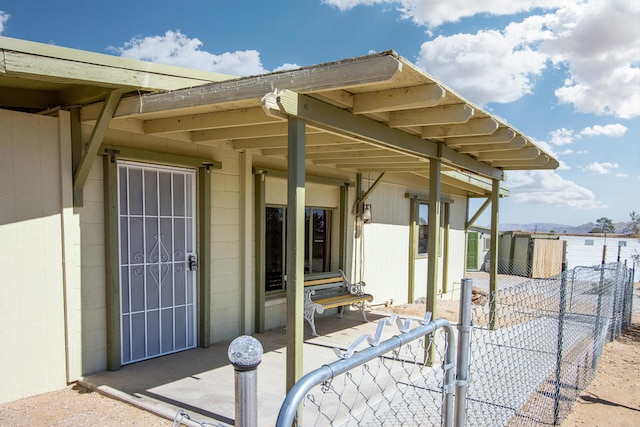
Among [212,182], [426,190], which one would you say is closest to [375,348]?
[212,182]

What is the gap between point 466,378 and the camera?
1835 millimetres

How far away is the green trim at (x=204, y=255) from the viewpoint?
17.4 feet

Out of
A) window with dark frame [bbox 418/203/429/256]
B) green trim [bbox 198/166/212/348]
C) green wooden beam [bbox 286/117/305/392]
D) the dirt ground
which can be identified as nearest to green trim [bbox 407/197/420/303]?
window with dark frame [bbox 418/203/429/256]

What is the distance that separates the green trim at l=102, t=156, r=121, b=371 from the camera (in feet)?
14.4

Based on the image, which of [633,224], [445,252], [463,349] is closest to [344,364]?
[463,349]

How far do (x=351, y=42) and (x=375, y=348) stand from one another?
14061 millimetres

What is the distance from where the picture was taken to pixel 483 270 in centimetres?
1898

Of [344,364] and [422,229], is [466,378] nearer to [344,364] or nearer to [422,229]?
[344,364]

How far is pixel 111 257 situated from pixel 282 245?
9.15ft

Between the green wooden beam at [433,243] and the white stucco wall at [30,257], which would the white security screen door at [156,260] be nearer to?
the white stucco wall at [30,257]

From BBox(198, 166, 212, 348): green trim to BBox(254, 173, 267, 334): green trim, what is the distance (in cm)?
79

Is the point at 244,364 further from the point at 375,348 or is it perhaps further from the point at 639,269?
the point at 639,269

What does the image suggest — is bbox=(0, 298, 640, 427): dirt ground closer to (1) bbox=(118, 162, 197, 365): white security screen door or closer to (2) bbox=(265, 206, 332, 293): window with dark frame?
(1) bbox=(118, 162, 197, 365): white security screen door

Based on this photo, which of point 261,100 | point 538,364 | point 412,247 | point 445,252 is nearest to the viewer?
point 261,100
